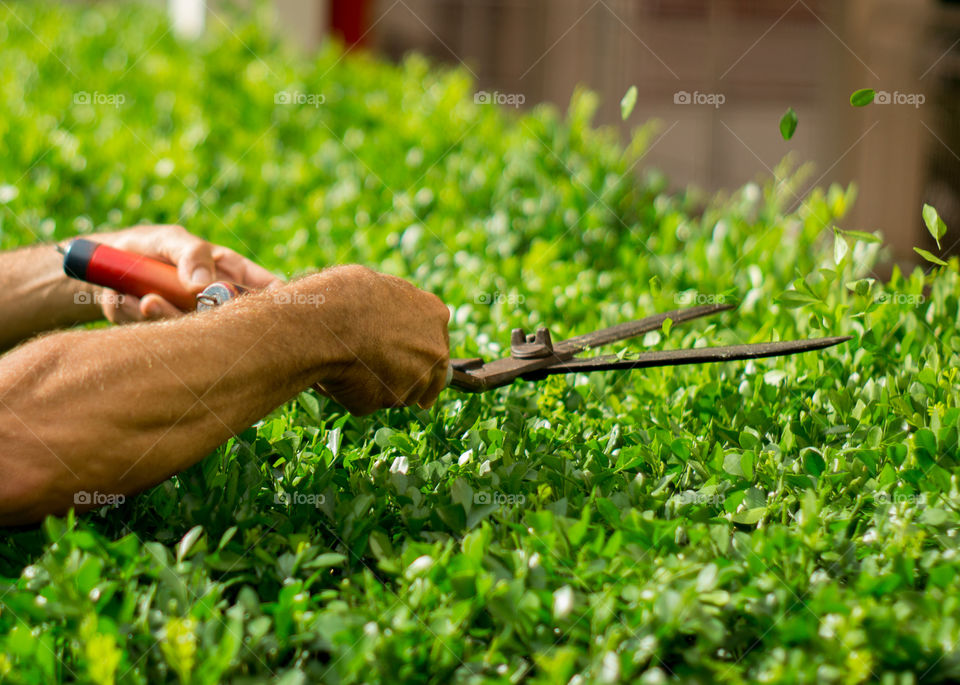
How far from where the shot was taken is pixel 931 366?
2.06 meters

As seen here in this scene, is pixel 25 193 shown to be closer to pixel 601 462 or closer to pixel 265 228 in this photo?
pixel 265 228

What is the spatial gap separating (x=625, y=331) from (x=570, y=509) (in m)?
0.67

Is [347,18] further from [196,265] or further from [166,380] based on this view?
[166,380]

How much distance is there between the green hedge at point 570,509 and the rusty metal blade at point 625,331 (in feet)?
0.25

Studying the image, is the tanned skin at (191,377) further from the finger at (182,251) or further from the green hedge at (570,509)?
the finger at (182,251)

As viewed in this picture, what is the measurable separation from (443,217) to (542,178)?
53 centimetres

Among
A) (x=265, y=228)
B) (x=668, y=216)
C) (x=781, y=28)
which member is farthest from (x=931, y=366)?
(x=781, y=28)

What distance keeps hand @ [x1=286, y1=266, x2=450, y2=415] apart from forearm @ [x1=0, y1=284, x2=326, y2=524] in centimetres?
9

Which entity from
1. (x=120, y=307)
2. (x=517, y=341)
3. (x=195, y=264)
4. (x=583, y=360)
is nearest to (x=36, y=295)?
(x=120, y=307)

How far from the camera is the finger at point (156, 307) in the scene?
2.25 m

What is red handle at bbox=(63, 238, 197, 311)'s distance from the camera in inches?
87.7

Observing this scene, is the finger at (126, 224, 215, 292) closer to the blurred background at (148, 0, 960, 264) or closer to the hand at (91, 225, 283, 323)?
the hand at (91, 225, 283, 323)

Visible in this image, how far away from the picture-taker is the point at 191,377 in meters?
1.54

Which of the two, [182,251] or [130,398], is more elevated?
[182,251]
